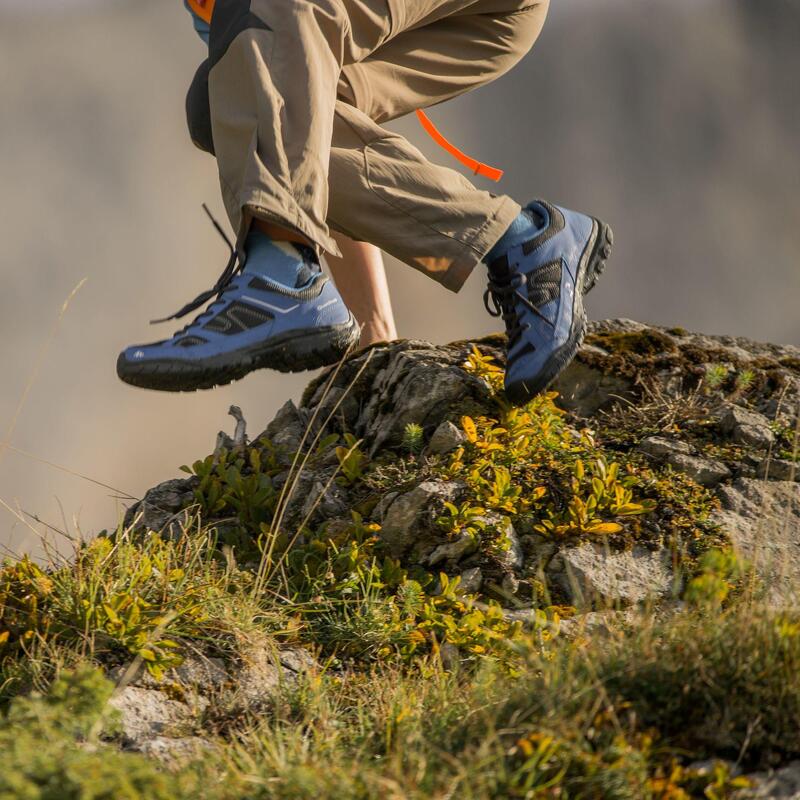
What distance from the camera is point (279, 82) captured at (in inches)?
119

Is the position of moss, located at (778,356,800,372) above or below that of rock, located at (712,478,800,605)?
above

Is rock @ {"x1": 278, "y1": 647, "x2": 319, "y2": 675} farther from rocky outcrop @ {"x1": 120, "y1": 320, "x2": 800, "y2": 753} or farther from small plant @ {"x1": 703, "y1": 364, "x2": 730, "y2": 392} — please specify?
small plant @ {"x1": 703, "y1": 364, "x2": 730, "y2": 392}

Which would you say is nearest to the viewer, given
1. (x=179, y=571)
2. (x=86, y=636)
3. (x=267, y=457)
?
(x=86, y=636)

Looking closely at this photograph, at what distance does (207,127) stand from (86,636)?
6.49 feet

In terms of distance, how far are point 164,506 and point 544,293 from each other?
1.55 metres

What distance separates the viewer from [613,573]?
9.80 ft

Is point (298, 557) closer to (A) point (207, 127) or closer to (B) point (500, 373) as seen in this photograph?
(B) point (500, 373)

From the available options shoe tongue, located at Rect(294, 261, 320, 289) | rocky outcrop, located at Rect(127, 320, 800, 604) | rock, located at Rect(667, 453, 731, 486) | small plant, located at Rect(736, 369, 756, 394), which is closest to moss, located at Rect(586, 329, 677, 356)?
rocky outcrop, located at Rect(127, 320, 800, 604)

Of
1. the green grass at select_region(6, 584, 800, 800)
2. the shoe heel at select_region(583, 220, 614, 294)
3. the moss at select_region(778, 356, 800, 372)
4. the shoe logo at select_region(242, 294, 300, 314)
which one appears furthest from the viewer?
the moss at select_region(778, 356, 800, 372)

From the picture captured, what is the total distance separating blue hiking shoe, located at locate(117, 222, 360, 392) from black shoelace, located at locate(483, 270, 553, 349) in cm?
65

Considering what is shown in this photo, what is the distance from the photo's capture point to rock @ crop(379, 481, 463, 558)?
10.1ft

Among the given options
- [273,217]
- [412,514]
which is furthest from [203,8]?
[412,514]

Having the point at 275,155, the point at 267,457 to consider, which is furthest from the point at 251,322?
the point at 267,457

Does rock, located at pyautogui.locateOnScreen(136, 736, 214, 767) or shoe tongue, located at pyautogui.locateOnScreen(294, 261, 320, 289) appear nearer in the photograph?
rock, located at pyautogui.locateOnScreen(136, 736, 214, 767)
